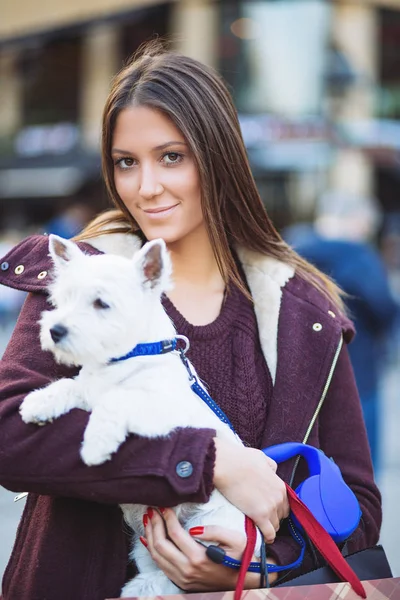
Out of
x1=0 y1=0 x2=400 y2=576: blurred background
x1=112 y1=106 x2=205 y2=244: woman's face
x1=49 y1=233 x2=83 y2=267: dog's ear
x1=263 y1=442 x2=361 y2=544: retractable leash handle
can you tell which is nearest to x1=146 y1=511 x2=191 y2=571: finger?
x1=263 y1=442 x2=361 y2=544: retractable leash handle

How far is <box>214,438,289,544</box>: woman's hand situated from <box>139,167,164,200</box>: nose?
2.43ft

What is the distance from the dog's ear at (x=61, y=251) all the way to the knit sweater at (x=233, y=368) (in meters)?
0.40

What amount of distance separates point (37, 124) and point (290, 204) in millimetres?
7251

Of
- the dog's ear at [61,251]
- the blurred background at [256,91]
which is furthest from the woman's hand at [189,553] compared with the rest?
the blurred background at [256,91]

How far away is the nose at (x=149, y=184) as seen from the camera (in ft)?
6.88

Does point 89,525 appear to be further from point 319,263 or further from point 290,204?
point 290,204

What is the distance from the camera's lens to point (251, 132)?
16.1 m

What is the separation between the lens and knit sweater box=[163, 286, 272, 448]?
2086mm

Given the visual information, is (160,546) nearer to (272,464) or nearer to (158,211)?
(272,464)

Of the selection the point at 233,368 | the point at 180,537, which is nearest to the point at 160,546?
the point at 180,537

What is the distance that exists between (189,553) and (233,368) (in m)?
0.58

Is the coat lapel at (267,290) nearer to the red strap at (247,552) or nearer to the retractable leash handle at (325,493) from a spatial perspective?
the retractable leash handle at (325,493)

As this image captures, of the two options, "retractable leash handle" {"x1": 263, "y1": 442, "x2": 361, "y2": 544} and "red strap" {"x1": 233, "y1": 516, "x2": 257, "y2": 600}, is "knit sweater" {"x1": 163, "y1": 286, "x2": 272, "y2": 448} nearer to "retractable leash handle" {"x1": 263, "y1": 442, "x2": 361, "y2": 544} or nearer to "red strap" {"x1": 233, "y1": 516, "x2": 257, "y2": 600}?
"retractable leash handle" {"x1": 263, "y1": 442, "x2": 361, "y2": 544}

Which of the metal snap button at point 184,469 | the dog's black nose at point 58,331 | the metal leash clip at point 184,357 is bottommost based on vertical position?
the metal snap button at point 184,469
